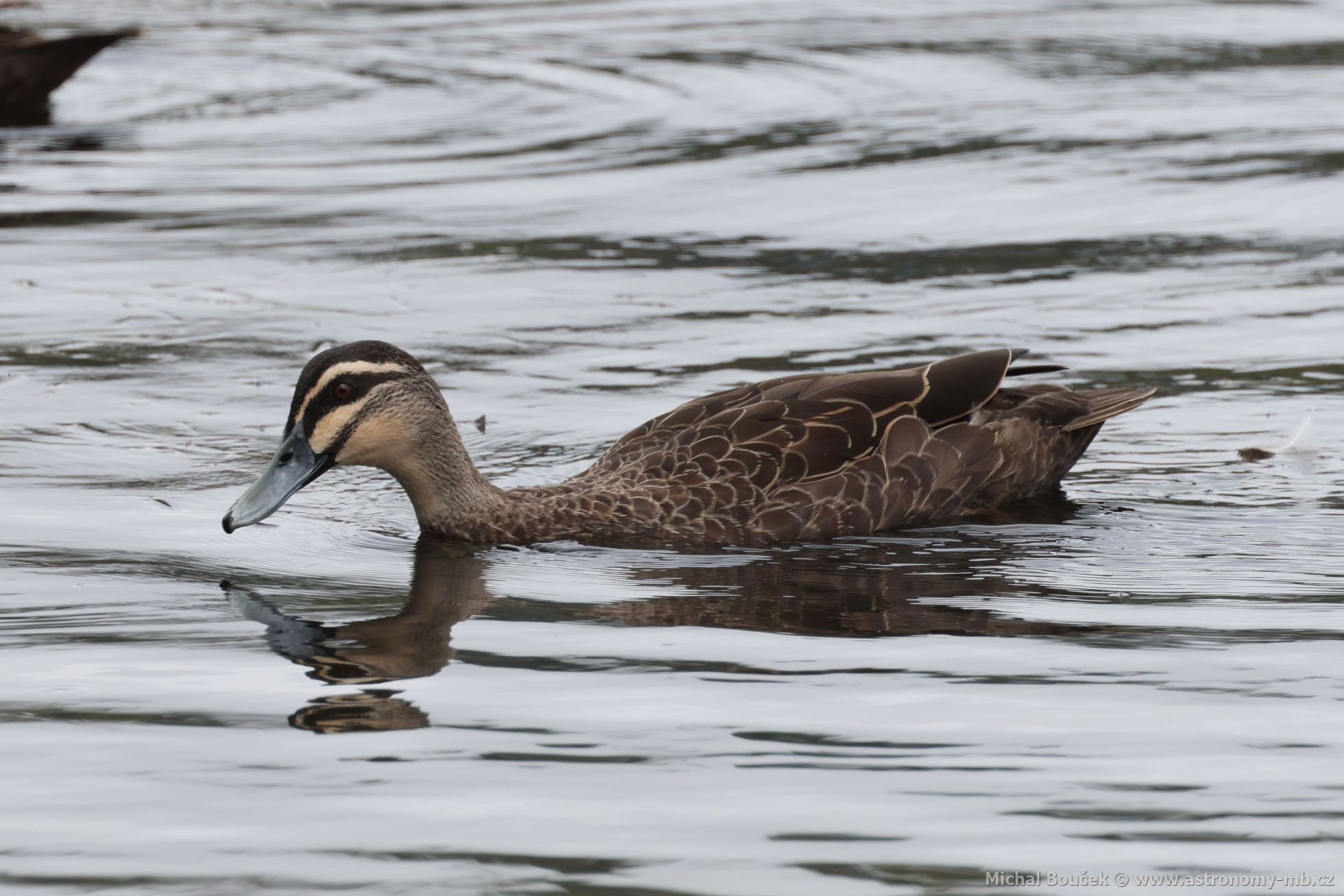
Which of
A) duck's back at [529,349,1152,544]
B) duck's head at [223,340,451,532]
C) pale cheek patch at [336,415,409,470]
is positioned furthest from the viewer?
duck's back at [529,349,1152,544]

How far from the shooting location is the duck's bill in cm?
869

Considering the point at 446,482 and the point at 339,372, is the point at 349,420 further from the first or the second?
the point at 446,482

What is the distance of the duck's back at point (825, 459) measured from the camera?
9.20 m

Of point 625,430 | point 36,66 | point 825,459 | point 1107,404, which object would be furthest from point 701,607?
point 36,66

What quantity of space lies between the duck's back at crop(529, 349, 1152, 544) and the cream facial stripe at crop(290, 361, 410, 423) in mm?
877

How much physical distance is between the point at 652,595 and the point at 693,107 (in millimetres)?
12201

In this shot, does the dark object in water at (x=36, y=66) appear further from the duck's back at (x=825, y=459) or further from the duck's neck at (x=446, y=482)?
the duck's back at (x=825, y=459)

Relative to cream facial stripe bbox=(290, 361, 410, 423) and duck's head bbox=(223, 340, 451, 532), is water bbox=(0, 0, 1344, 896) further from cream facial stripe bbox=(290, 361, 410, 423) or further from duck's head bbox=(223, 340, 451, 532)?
cream facial stripe bbox=(290, 361, 410, 423)

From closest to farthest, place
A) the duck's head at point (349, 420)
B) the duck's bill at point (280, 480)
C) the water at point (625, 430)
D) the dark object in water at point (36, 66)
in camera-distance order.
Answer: the water at point (625, 430)
the duck's bill at point (280, 480)
the duck's head at point (349, 420)
the dark object in water at point (36, 66)

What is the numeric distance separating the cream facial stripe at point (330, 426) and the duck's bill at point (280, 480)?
31 millimetres

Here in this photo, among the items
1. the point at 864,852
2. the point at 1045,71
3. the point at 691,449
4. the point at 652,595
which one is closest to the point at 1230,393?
the point at 691,449

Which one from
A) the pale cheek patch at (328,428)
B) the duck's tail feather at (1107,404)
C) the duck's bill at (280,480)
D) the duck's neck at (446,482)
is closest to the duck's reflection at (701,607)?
the duck's neck at (446,482)

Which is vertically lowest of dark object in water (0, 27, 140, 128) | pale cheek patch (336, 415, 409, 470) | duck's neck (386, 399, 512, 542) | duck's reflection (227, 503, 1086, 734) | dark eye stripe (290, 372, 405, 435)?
duck's reflection (227, 503, 1086, 734)

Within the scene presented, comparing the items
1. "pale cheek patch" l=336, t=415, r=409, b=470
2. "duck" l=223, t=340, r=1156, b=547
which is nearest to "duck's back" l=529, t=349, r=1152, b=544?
"duck" l=223, t=340, r=1156, b=547
